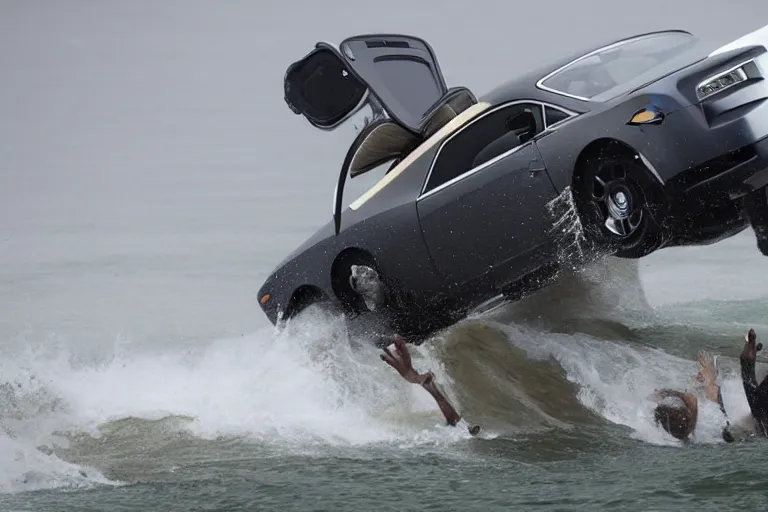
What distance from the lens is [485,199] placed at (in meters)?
8.59

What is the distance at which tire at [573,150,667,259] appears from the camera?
25.6 feet

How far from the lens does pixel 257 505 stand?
6332 millimetres

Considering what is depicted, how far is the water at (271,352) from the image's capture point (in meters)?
6.73

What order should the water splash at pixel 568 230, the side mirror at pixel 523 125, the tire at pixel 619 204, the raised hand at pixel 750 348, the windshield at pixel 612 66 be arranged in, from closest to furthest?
the raised hand at pixel 750 348
the tire at pixel 619 204
the water splash at pixel 568 230
the windshield at pixel 612 66
the side mirror at pixel 523 125

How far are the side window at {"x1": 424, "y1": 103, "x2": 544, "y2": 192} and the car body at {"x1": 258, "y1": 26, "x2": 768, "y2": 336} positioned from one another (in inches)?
0.4

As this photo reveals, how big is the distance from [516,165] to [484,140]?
1.97 feet

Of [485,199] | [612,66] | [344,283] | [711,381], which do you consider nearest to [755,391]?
[711,381]

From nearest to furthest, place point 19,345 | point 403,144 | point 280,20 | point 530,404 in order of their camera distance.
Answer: point 530,404
point 403,144
point 19,345
point 280,20

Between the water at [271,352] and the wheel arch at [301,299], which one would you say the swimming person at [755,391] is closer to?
the water at [271,352]

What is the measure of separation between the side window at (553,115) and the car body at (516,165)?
10mm

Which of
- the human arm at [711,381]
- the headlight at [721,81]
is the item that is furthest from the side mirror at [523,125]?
the human arm at [711,381]

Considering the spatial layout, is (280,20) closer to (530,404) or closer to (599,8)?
(599,8)

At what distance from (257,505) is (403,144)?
3980 mm

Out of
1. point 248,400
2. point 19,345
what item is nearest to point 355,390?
point 248,400
